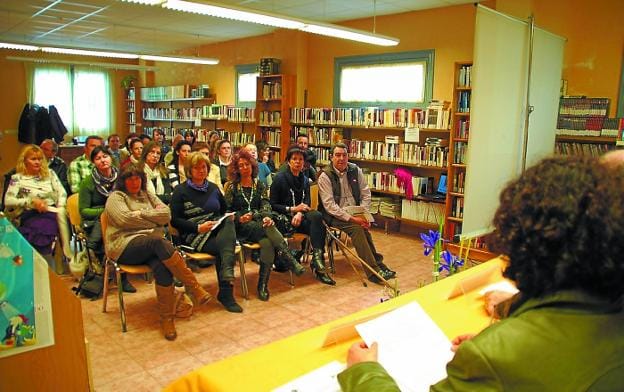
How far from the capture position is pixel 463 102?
19.2ft

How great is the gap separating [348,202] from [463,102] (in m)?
2.09

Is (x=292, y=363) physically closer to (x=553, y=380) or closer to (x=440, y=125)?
(x=553, y=380)

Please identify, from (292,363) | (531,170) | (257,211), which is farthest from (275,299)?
(531,170)

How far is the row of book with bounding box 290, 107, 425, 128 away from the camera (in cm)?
644

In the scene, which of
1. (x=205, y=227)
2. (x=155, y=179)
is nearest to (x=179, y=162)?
(x=155, y=179)

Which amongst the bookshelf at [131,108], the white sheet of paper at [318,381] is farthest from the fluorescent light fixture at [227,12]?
the bookshelf at [131,108]

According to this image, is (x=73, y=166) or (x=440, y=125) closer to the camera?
(x=73, y=166)

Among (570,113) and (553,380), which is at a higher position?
(570,113)

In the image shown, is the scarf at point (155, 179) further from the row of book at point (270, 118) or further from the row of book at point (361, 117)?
the row of book at point (270, 118)

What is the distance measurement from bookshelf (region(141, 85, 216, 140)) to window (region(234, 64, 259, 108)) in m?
0.87

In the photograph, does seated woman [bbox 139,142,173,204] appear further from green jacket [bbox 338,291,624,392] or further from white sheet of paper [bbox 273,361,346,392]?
green jacket [bbox 338,291,624,392]

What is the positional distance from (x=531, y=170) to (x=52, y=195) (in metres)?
4.57

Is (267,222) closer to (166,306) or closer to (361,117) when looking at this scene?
(166,306)

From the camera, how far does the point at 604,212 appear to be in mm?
820
